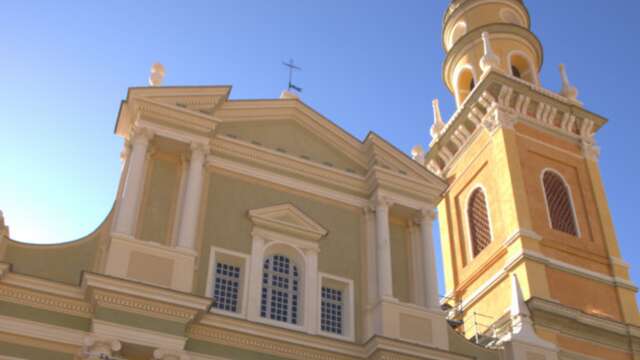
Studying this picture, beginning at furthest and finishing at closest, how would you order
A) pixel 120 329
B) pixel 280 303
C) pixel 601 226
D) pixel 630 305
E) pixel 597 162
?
1. pixel 597 162
2. pixel 601 226
3. pixel 630 305
4. pixel 280 303
5. pixel 120 329

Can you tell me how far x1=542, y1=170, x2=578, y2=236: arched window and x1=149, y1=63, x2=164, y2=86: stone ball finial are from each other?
40.8 ft

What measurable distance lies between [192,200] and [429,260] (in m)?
5.66

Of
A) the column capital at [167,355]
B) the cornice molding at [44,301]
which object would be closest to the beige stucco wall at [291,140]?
the cornice molding at [44,301]

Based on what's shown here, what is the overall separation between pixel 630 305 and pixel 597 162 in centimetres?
578

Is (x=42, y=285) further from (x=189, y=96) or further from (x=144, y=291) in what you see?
(x=189, y=96)

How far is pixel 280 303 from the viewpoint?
16.5 meters

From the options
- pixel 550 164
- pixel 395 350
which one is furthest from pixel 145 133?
pixel 550 164

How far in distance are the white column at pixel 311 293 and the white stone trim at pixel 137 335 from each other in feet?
9.88

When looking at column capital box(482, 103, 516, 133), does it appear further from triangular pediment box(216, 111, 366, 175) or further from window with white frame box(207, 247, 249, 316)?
window with white frame box(207, 247, 249, 316)

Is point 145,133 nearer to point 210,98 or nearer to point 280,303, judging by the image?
point 210,98

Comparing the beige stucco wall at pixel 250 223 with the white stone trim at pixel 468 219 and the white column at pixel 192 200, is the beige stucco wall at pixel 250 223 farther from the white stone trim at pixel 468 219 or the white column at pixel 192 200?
the white stone trim at pixel 468 219

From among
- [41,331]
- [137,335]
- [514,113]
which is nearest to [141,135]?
[137,335]

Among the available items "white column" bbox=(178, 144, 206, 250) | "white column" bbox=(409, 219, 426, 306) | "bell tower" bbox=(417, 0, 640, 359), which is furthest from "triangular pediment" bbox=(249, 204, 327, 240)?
"bell tower" bbox=(417, 0, 640, 359)

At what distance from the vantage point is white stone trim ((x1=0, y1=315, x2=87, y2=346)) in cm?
1344
